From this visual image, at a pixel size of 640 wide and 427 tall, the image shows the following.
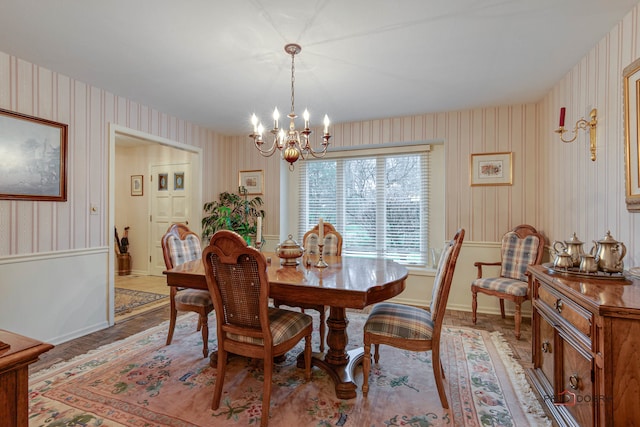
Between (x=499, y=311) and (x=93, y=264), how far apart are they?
4447 millimetres

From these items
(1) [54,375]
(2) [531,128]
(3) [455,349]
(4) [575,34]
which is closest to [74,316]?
(1) [54,375]

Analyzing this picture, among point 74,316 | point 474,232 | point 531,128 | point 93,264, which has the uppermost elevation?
point 531,128

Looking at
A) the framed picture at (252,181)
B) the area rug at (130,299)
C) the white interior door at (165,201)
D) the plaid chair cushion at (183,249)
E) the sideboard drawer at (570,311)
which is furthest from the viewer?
the white interior door at (165,201)

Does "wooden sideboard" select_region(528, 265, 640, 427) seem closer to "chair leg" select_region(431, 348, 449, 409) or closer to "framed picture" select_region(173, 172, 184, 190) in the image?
"chair leg" select_region(431, 348, 449, 409)

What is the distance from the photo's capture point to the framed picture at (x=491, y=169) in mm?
3549

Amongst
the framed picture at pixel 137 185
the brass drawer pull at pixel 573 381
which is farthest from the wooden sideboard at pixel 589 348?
the framed picture at pixel 137 185

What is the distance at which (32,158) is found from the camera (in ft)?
8.54

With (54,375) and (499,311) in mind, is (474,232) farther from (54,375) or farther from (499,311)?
(54,375)

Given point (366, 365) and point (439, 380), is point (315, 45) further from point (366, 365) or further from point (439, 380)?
point (439, 380)

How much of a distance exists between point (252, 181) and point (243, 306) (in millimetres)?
3288

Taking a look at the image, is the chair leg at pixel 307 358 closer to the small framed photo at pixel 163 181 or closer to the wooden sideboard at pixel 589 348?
the wooden sideboard at pixel 589 348

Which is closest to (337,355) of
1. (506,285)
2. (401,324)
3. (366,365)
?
(366,365)

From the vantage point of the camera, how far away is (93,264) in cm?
308

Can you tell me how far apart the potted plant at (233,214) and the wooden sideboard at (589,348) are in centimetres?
A: 354
